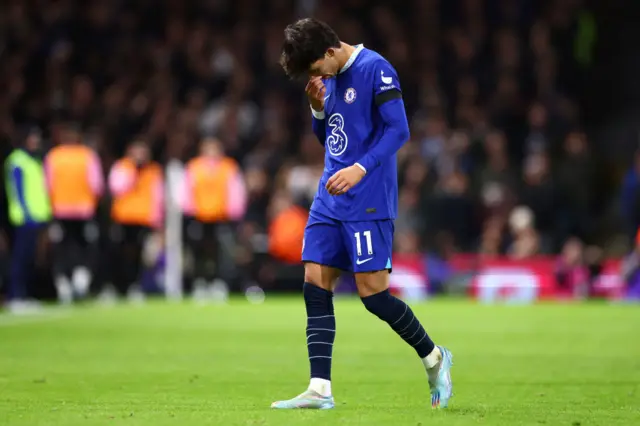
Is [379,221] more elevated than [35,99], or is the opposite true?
[35,99]

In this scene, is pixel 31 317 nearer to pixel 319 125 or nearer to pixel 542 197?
pixel 542 197

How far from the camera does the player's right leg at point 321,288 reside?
6887mm

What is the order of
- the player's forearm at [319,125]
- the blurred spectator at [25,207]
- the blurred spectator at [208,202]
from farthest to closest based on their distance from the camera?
the blurred spectator at [208,202] → the blurred spectator at [25,207] → the player's forearm at [319,125]

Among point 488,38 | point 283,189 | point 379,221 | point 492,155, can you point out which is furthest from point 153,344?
point 488,38

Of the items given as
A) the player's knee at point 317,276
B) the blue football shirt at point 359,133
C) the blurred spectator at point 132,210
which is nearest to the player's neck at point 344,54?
the blue football shirt at point 359,133

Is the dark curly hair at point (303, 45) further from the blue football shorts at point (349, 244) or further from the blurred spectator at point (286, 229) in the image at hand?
the blurred spectator at point (286, 229)

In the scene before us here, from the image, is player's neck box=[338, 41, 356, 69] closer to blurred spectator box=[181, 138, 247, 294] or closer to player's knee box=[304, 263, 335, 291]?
player's knee box=[304, 263, 335, 291]

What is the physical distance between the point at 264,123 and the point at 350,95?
1636cm

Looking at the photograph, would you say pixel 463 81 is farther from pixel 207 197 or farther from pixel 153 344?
pixel 153 344

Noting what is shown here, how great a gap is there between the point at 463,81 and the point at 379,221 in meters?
16.8

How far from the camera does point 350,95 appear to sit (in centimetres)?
695

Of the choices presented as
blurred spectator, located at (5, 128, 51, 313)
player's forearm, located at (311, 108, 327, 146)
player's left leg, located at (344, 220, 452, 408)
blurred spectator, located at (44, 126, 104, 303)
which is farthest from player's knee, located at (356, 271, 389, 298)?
blurred spectator, located at (44, 126, 104, 303)

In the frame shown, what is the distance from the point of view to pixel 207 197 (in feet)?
65.5

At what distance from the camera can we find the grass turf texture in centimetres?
668
